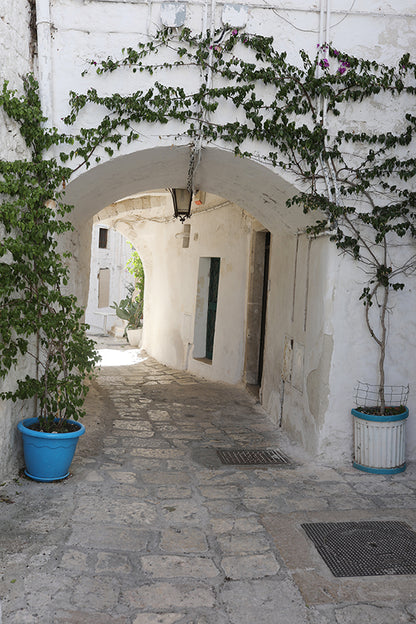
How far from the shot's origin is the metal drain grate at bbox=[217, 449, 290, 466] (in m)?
4.88

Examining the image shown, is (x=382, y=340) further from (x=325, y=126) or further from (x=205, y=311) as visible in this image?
(x=205, y=311)

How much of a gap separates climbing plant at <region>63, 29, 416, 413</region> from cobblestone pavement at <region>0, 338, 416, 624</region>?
128 centimetres

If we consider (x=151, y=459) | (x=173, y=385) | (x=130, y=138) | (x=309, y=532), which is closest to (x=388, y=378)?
(x=309, y=532)

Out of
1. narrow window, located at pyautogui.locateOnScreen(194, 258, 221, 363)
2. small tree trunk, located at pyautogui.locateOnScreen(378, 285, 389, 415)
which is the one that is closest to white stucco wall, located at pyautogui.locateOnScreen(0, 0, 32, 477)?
small tree trunk, located at pyautogui.locateOnScreen(378, 285, 389, 415)

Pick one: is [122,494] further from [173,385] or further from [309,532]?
[173,385]

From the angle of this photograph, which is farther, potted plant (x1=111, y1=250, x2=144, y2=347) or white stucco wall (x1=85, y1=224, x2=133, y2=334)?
white stucco wall (x1=85, y1=224, x2=133, y2=334)

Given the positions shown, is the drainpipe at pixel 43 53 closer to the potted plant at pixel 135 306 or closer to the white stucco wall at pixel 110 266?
the potted plant at pixel 135 306

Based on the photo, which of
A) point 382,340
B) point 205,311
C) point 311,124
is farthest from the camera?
point 205,311

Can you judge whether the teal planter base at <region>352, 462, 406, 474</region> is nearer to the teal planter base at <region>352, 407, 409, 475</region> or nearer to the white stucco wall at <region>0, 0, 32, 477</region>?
the teal planter base at <region>352, 407, 409, 475</region>

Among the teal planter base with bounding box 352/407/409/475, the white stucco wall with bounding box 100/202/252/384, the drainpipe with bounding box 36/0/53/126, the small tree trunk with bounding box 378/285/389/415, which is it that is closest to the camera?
the drainpipe with bounding box 36/0/53/126

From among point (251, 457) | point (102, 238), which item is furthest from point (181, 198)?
point (102, 238)

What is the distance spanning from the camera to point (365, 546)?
11.0ft

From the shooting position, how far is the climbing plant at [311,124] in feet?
14.7

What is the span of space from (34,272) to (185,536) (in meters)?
2.21
